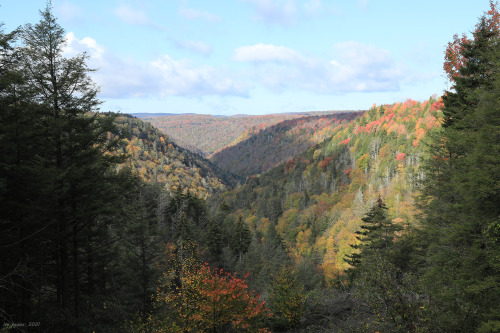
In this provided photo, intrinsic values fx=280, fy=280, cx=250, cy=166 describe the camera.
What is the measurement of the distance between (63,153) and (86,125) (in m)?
1.71

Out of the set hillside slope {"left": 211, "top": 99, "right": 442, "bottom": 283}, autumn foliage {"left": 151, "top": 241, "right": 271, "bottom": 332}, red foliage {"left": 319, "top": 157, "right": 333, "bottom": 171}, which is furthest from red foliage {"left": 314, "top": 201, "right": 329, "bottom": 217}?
autumn foliage {"left": 151, "top": 241, "right": 271, "bottom": 332}

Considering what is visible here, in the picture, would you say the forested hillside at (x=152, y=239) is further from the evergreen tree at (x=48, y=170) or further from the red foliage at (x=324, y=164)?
the red foliage at (x=324, y=164)

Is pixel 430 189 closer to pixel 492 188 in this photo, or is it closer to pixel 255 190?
pixel 492 188

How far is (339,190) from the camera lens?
14125 cm

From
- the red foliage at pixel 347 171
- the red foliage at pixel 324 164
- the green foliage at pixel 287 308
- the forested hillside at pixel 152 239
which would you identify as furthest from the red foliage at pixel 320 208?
the green foliage at pixel 287 308

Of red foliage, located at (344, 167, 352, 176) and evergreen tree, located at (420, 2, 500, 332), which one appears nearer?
evergreen tree, located at (420, 2, 500, 332)

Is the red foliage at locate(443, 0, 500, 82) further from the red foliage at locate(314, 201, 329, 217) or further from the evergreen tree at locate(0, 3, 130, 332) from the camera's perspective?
the red foliage at locate(314, 201, 329, 217)

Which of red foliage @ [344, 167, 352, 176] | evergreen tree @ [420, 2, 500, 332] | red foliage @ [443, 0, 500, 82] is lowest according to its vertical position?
red foliage @ [344, 167, 352, 176]

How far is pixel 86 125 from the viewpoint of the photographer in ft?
45.6

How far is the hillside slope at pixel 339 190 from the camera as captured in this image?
80.4 meters

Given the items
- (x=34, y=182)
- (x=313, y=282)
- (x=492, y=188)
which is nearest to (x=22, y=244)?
(x=34, y=182)

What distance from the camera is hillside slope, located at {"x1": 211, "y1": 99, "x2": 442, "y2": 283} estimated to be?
8044cm

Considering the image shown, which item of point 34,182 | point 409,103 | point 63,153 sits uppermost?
point 409,103

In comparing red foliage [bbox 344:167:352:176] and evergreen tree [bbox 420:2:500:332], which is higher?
evergreen tree [bbox 420:2:500:332]
